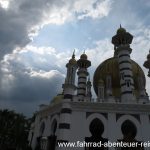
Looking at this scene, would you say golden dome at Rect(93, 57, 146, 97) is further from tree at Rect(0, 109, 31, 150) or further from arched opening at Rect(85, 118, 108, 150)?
tree at Rect(0, 109, 31, 150)

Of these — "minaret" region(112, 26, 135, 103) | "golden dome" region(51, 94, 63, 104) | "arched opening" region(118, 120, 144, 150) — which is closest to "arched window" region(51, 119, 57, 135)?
"golden dome" region(51, 94, 63, 104)

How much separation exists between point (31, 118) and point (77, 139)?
1922cm

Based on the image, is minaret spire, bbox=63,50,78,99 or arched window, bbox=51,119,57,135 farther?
arched window, bbox=51,119,57,135

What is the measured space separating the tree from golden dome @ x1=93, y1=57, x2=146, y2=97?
9.90 metres

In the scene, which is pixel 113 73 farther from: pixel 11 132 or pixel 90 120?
pixel 11 132

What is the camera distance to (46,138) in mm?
18609

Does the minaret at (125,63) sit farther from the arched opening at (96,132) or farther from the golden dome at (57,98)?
the golden dome at (57,98)

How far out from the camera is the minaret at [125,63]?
2022cm

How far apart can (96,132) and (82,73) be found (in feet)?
33.9

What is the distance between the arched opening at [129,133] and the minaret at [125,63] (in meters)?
2.08

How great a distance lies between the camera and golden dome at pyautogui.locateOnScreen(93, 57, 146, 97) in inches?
931

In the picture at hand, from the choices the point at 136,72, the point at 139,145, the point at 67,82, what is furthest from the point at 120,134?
the point at 136,72

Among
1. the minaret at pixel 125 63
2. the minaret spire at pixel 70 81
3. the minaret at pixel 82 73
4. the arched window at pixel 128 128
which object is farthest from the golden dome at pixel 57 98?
the arched window at pixel 128 128

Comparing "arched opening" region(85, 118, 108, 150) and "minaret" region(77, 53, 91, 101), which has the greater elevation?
"minaret" region(77, 53, 91, 101)
